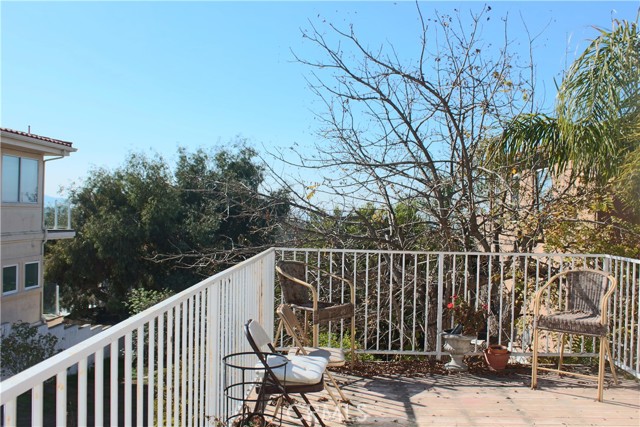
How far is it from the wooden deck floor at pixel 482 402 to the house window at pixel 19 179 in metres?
11.9

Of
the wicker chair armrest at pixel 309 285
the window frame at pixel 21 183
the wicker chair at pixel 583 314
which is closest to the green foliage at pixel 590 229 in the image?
the wicker chair at pixel 583 314

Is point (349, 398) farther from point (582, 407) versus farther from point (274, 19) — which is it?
point (274, 19)

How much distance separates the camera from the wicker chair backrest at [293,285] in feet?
14.6

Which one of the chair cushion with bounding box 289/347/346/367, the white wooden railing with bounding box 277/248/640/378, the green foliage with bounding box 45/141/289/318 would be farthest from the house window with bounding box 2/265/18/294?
the chair cushion with bounding box 289/347/346/367

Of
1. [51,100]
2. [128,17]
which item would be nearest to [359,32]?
[128,17]

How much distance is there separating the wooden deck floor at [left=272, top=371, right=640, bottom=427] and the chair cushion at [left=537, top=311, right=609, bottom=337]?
0.52m

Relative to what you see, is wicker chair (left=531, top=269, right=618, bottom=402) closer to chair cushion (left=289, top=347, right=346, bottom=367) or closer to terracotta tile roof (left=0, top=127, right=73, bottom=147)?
chair cushion (left=289, top=347, right=346, bottom=367)

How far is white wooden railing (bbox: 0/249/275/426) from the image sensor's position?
1155 mm

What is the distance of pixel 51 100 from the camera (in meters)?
12.5

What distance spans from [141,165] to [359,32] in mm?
14045

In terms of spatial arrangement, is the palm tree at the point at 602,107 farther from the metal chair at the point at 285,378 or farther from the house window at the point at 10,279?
the house window at the point at 10,279

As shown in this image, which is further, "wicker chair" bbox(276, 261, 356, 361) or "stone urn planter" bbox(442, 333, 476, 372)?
"stone urn planter" bbox(442, 333, 476, 372)

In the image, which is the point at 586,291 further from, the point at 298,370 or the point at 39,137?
the point at 39,137

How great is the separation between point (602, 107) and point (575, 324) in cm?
268
